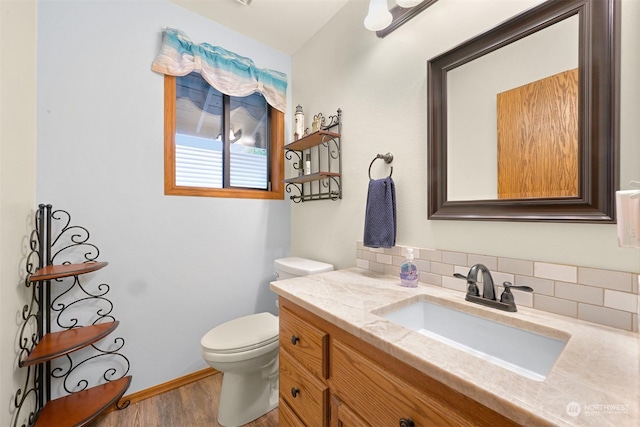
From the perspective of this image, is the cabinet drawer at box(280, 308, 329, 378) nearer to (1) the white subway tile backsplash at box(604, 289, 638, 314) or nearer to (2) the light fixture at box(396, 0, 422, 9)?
(1) the white subway tile backsplash at box(604, 289, 638, 314)

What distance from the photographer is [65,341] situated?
1.25 metres

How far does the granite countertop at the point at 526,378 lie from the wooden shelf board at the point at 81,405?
50.1 inches

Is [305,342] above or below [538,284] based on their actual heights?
below

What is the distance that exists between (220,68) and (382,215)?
1608mm

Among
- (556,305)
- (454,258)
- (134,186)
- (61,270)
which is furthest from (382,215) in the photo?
(61,270)

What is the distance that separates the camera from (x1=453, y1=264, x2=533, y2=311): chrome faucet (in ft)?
2.69

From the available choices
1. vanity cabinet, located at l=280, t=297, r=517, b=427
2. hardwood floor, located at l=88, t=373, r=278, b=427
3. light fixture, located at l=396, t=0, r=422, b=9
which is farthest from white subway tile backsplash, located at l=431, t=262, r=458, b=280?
hardwood floor, located at l=88, t=373, r=278, b=427

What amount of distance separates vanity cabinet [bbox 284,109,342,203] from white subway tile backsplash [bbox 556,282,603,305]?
1.13 m

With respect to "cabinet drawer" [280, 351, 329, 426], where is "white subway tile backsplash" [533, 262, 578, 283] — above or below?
above

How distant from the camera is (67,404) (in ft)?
4.26

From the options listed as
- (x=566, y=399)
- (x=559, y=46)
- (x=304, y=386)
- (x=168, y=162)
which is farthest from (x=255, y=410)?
(x=559, y=46)

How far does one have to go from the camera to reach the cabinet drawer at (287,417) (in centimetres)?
99

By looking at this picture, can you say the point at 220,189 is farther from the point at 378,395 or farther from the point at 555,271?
the point at 555,271

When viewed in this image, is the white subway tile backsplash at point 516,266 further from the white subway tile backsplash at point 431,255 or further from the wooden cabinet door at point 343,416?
the wooden cabinet door at point 343,416
